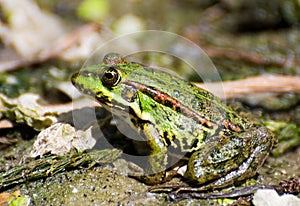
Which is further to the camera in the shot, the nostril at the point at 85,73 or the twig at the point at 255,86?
the twig at the point at 255,86

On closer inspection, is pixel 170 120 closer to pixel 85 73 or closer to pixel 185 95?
pixel 185 95

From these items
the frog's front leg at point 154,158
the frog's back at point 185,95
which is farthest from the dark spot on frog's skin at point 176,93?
the frog's front leg at point 154,158

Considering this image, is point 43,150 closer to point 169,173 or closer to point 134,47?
point 169,173

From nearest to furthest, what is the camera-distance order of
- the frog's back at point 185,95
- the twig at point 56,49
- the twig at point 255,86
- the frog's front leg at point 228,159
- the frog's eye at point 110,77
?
the frog's front leg at point 228,159
the frog's eye at point 110,77
the frog's back at point 185,95
the twig at point 255,86
the twig at point 56,49

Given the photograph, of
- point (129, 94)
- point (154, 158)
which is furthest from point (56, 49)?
point (154, 158)

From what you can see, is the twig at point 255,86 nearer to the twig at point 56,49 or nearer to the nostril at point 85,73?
the nostril at point 85,73

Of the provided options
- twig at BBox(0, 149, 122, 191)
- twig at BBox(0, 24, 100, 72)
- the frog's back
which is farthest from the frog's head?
twig at BBox(0, 24, 100, 72)

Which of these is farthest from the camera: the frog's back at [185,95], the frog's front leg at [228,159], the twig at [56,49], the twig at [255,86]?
the twig at [56,49]

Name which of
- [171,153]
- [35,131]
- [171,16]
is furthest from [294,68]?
[35,131]
